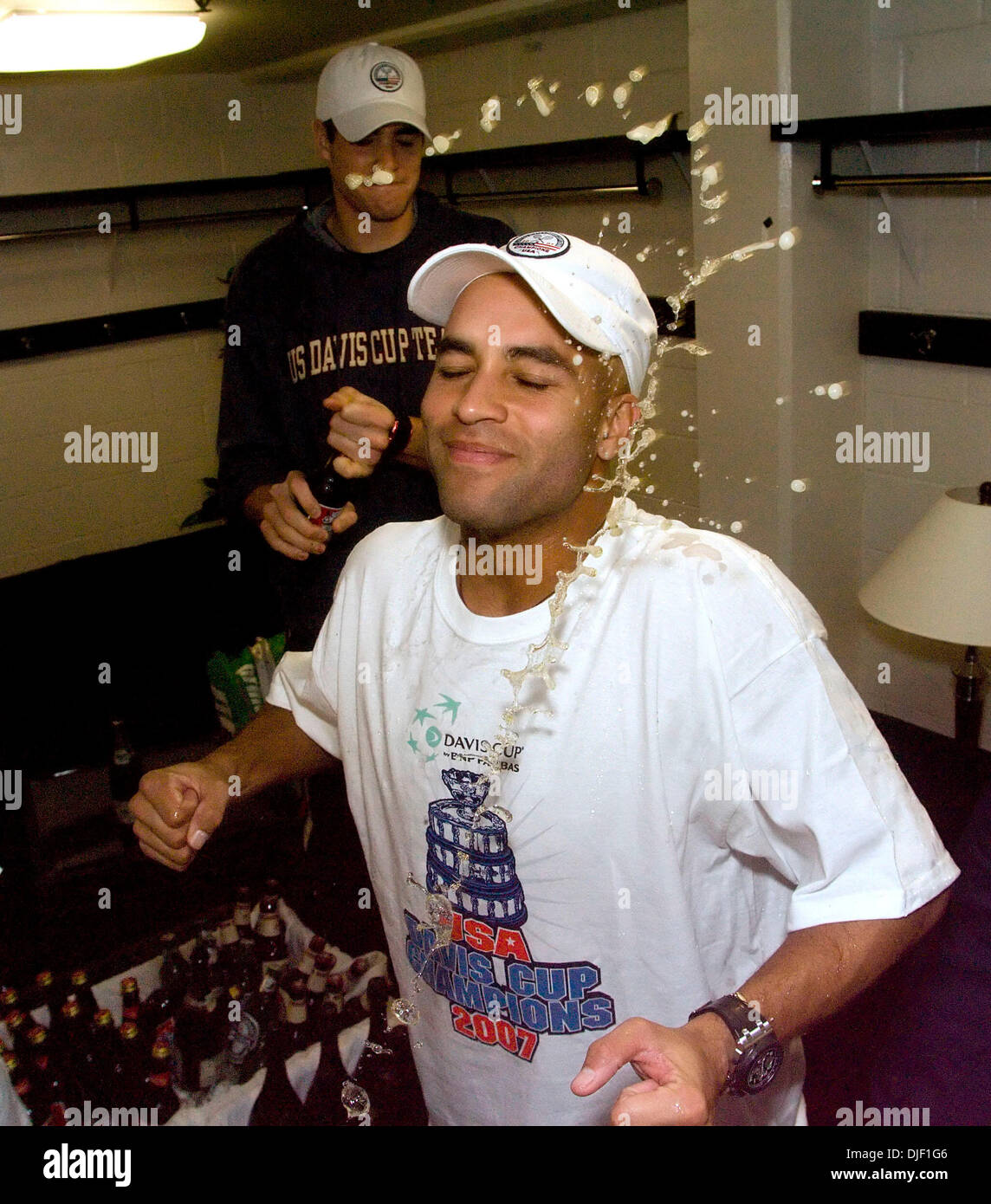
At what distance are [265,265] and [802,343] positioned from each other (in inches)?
44.8

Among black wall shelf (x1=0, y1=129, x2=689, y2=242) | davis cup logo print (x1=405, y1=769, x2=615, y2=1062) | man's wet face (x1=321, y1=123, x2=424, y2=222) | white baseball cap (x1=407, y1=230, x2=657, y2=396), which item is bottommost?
davis cup logo print (x1=405, y1=769, x2=615, y2=1062)

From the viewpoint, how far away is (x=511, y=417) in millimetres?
1092

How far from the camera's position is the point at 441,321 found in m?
1.24

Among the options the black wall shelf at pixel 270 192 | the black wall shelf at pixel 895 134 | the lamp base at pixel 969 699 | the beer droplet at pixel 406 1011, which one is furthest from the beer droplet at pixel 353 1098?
the black wall shelf at pixel 270 192

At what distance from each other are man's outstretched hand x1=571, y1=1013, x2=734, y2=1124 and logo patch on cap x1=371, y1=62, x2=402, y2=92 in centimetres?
159

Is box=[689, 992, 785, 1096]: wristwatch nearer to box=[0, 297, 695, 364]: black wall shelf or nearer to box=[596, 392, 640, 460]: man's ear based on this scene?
box=[596, 392, 640, 460]: man's ear

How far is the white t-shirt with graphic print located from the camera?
0.97m

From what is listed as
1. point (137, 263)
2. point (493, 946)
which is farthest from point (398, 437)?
point (137, 263)

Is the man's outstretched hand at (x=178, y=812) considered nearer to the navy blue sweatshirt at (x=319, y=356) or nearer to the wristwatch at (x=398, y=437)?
the wristwatch at (x=398, y=437)

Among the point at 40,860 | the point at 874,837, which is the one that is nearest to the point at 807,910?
the point at 874,837

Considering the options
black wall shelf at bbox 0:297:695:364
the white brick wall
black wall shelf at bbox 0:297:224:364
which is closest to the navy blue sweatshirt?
the white brick wall

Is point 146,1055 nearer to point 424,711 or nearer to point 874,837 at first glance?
point 424,711

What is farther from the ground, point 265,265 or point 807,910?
point 265,265

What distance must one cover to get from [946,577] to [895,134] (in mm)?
831
